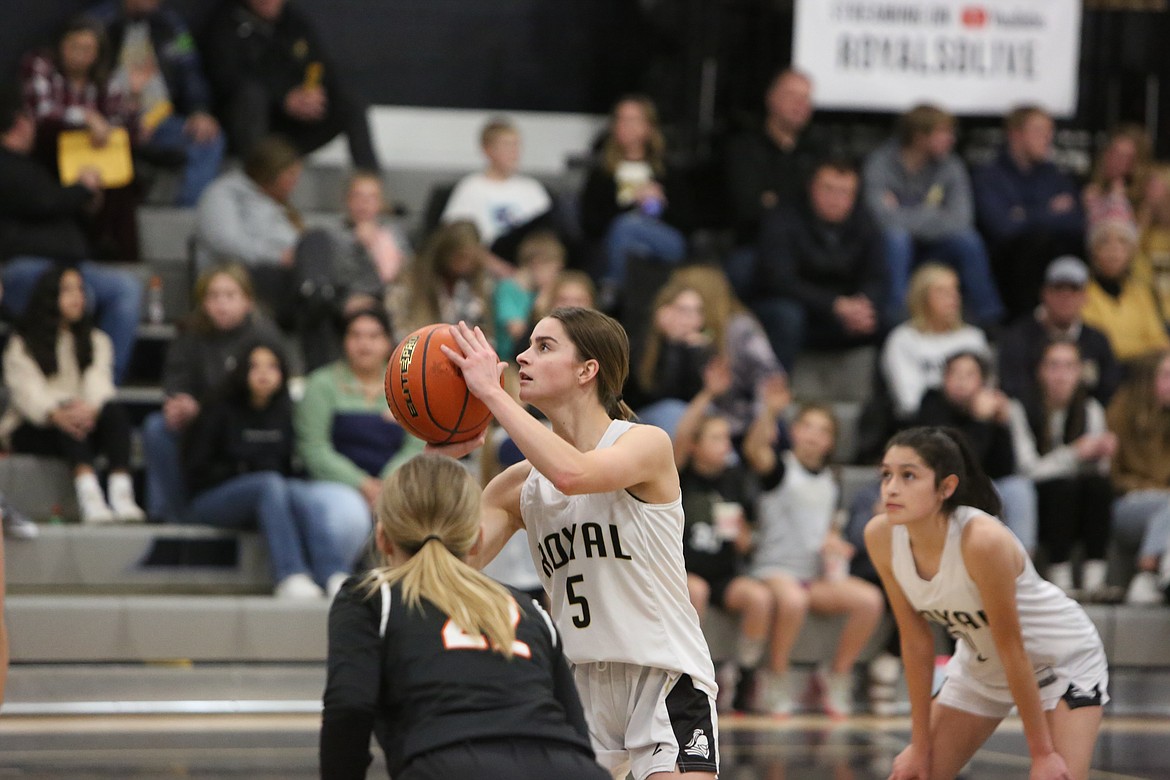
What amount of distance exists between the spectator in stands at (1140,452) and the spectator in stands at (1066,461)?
10 centimetres

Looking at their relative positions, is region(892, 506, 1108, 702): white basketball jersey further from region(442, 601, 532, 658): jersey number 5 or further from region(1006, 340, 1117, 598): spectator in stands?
region(1006, 340, 1117, 598): spectator in stands

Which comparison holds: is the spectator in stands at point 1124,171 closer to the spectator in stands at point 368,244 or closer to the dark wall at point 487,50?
the dark wall at point 487,50

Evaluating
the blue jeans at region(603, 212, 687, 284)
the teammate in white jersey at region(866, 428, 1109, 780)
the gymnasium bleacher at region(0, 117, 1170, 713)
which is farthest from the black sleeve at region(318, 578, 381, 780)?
the blue jeans at region(603, 212, 687, 284)

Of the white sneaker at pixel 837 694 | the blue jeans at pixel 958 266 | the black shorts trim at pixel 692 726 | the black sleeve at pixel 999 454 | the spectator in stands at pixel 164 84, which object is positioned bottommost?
the white sneaker at pixel 837 694

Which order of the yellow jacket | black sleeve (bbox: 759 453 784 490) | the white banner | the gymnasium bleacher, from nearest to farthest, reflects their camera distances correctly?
the gymnasium bleacher → black sleeve (bbox: 759 453 784 490) → the yellow jacket → the white banner

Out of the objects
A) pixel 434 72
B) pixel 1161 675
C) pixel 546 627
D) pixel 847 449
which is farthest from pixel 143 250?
pixel 546 627

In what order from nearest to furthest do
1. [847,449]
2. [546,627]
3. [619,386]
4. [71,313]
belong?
[546,627] < [619,386] < [71,313] < [847,449]

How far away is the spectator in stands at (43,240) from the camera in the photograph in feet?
26.2

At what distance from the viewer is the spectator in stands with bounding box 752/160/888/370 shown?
8922 millimetres

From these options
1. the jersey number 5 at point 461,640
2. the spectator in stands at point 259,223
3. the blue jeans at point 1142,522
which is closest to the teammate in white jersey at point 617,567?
the jersey number 5 at point 461,640

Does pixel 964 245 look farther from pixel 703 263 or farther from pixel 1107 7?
pixel 1107 7

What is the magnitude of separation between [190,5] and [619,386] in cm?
751

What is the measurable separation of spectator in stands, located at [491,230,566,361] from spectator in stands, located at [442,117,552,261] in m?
0.57

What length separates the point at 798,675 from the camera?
775 centimetres
